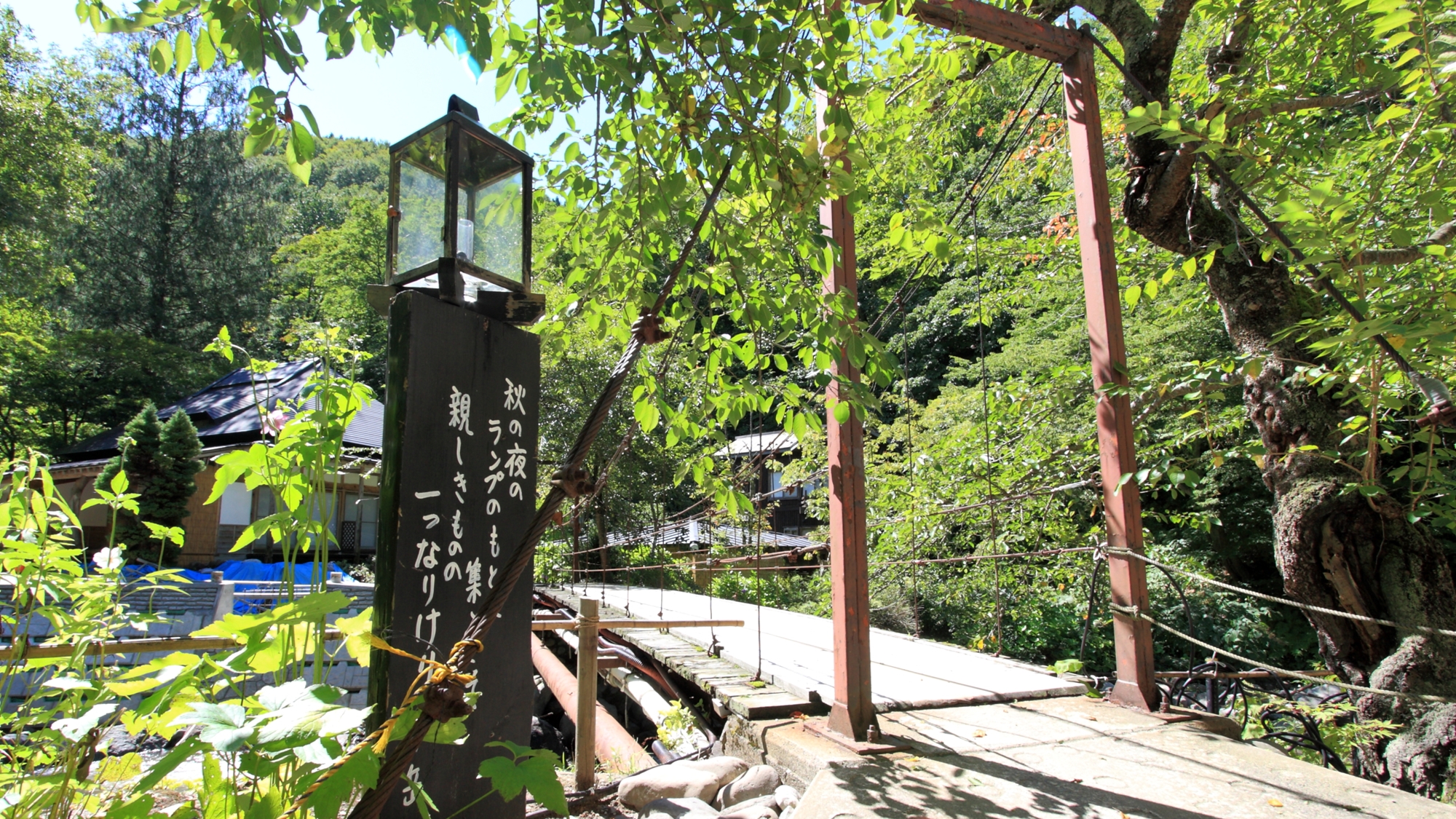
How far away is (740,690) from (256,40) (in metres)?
3.44

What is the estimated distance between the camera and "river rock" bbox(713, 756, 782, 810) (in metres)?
2.77

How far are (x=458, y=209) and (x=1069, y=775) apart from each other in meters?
2.66

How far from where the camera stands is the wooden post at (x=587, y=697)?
320 centimetres

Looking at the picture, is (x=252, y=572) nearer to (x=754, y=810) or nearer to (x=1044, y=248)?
(x=754, y=810)

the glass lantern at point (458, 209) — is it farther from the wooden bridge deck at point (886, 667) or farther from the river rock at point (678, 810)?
the wooden bridge deck at point (886, 667)

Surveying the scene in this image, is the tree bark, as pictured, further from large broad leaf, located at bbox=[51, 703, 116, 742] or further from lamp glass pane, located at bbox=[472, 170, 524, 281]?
large broad leaf, located at bbox=[51, 703, 116, 742]

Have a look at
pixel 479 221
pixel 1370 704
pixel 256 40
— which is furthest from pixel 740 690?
pixel 256 40

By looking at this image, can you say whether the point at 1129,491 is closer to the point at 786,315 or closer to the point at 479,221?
the point at 786,315

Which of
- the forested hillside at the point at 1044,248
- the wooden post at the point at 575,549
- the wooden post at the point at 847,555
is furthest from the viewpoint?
the wooden post at the point at 575,549

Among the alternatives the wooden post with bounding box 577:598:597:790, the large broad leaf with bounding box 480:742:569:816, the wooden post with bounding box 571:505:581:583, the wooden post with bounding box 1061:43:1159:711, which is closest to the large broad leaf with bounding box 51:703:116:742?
the large broad leaf with bounding box 480:742:569:816

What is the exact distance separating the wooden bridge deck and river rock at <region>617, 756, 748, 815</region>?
726 mm

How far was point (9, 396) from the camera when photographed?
692 inches

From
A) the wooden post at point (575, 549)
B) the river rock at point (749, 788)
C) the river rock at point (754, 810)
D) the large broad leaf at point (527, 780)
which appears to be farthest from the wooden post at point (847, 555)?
the wooden post at point (575, 549)

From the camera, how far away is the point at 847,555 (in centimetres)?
306
